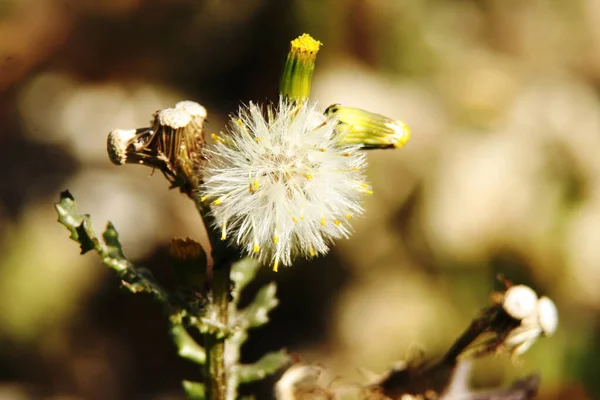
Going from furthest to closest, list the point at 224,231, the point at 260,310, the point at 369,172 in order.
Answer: the point at 369,172 → the point at 260,310 → the point at 224,231

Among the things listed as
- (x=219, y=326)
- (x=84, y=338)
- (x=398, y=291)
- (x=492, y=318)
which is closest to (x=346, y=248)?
(x=398, y=291)

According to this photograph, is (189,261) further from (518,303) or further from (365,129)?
(518,303)

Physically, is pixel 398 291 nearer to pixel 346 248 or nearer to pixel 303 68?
pixel 346 248

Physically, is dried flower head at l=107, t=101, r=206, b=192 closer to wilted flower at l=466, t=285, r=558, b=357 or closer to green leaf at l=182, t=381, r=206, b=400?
green leaf at l=182, t=381, r=206, b=400

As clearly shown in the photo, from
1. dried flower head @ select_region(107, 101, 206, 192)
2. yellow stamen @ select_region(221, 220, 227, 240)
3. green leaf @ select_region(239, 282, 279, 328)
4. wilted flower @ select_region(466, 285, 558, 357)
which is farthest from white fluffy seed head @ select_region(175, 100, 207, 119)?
wilted flower @ select_region(466, 285, 558, 357)

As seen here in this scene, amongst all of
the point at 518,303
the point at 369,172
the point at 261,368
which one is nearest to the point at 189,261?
the point at 261,368

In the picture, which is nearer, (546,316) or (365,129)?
(365,129)

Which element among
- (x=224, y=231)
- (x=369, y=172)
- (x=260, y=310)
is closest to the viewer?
(x=224, y=231)
